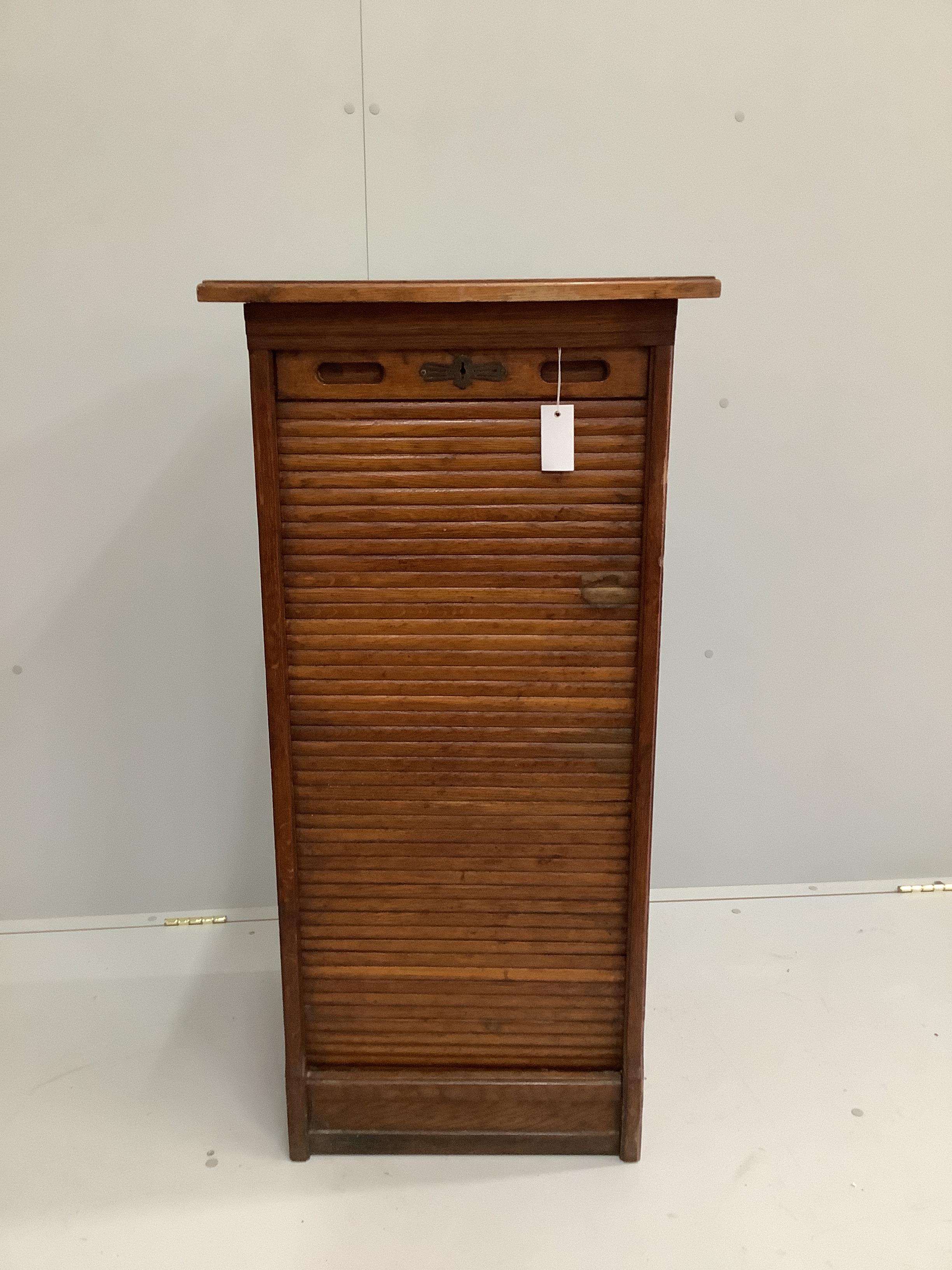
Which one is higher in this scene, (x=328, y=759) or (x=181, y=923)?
(x=328, y=759)

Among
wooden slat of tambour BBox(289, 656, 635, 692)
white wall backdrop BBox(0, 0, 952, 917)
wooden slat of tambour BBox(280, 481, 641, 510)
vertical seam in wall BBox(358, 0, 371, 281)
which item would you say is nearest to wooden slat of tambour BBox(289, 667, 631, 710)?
wooden slat of tambour BBox(289, 656, 635, 692)

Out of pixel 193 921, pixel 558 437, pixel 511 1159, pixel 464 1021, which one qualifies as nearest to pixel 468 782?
pixel 464 1021

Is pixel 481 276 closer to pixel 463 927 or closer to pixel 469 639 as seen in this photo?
pixel 469 639

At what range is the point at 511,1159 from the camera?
1.53 meters

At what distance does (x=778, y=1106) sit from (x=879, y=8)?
191 centimetres

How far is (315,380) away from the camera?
51.2 inches

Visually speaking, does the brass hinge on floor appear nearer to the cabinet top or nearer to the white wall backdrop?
the white wall backdrop

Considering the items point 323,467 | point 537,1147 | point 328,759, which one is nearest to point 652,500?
point 323,467

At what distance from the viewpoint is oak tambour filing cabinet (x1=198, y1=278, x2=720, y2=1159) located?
4.23ft

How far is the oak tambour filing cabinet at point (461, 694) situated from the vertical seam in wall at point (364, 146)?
662mm

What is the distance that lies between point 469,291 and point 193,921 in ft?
4.81

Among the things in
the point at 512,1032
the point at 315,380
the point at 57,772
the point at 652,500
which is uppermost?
the point at 315,380

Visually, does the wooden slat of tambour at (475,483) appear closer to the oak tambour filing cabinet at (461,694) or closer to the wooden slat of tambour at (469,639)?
the oak tambour filing cabinet at (461,694)

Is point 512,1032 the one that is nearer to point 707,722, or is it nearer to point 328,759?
point 328,759
